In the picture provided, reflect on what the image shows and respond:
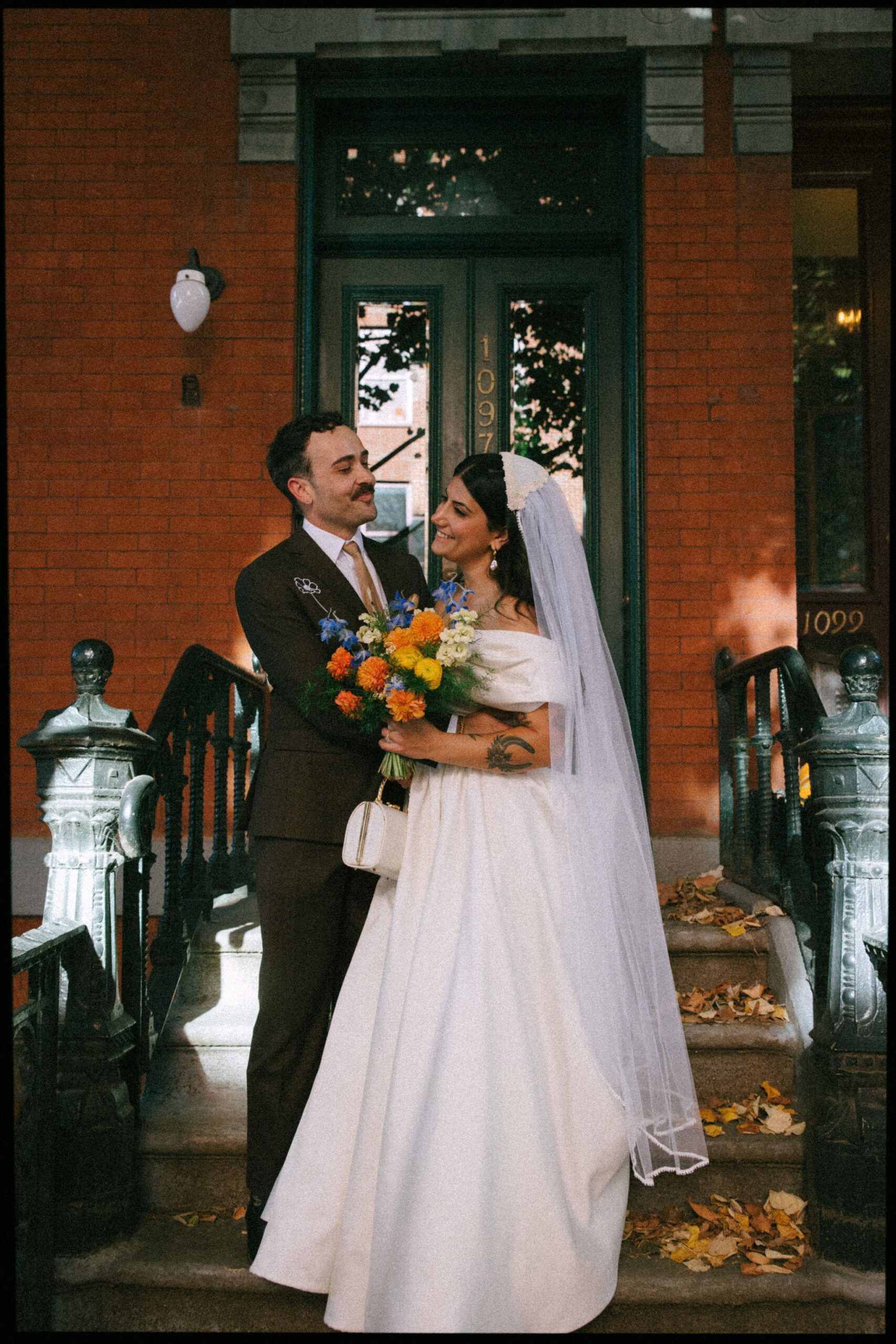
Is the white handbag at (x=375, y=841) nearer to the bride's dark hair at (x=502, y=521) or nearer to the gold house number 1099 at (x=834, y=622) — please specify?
the bride's dark hair at (x=502, y=521)

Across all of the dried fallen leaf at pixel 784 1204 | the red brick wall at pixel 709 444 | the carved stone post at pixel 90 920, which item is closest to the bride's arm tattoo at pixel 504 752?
the carved stone post at pixel 90 920

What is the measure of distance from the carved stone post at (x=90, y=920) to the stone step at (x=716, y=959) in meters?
2.06

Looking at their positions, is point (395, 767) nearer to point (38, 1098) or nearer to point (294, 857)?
point (294, 857)

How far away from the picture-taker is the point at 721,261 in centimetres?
539

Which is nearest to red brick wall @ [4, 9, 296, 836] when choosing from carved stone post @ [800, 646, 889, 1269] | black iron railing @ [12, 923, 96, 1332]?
black iron railing @ [12, 923, 96, 1332]

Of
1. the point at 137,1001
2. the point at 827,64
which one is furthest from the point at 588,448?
the point at 137,1001

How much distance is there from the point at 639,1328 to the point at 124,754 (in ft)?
7.52

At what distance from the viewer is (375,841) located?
2826mm

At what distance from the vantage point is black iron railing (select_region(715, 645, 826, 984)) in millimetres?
3793

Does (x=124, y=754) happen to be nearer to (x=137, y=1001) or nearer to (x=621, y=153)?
(x=137, y=1001)

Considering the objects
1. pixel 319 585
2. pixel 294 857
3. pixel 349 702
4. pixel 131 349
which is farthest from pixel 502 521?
pixel 131 349

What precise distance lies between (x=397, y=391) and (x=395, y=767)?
3.41 m

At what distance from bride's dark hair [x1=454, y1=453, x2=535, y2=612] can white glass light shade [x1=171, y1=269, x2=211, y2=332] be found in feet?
8.84

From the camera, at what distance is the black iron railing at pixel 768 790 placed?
3.79 metres
